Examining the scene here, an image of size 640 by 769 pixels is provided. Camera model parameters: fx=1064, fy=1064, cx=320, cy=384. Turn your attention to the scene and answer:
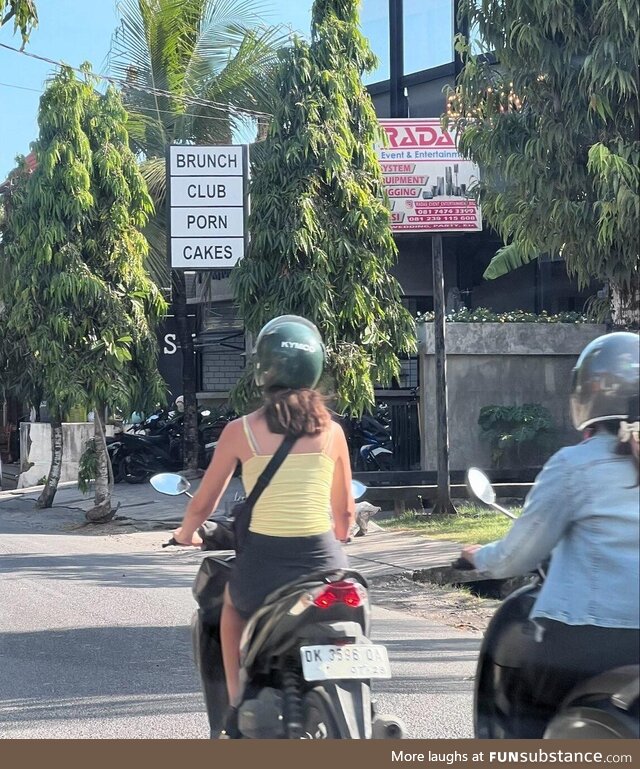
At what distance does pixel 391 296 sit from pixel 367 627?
33.9ft

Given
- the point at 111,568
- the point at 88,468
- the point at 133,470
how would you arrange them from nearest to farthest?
the point at 111,568 → the point at 88,468 → the point at 133,470

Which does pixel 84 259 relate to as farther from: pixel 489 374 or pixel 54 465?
pixel 489 374

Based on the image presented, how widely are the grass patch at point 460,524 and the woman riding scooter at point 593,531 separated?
7985mm

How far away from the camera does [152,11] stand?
18.0 meters

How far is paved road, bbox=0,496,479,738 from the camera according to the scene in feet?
17.5

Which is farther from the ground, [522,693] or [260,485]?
[260,485]

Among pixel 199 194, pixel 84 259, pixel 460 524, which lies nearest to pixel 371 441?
pixel 460 524

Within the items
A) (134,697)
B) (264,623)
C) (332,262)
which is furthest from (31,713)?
(332,262)

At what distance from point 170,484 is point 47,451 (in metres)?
18.5

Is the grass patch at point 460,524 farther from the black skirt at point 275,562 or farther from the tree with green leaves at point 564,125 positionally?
the black skirt at point 275,562

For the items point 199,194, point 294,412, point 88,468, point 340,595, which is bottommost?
point 88,468

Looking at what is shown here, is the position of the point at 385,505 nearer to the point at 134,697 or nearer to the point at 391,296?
the point at 391,296

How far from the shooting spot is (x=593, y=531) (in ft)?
9.60

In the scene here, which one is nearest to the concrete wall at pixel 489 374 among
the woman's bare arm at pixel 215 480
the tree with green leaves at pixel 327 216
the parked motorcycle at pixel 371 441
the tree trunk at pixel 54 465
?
the parked motorcycle at pixel 371 441
